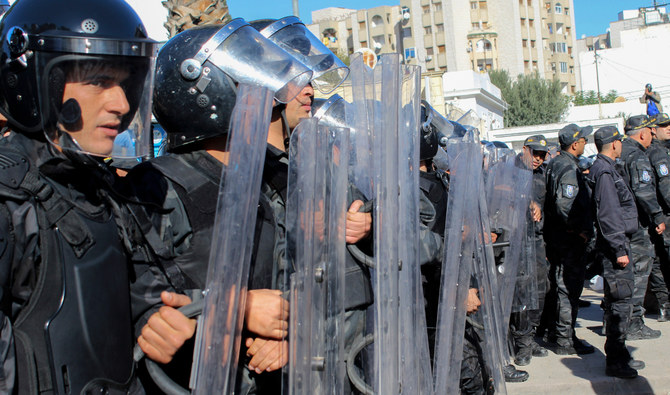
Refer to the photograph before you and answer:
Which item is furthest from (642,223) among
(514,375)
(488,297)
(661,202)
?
(488,297)

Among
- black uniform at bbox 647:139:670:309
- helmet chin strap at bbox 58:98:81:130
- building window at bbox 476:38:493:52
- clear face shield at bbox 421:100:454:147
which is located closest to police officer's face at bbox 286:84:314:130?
helmet chin strap at bbox 58:98:81:130

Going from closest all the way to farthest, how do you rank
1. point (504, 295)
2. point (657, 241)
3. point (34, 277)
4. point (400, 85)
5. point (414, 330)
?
point (34, 277), point (400, 85), point (414, 330), point (504, 295), point (657, 241)

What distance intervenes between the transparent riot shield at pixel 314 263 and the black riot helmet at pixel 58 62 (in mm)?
523

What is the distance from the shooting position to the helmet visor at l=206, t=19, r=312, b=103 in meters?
2.27

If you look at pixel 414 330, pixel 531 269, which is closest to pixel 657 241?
pixel 531 269

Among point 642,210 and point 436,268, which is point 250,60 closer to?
point 436,268

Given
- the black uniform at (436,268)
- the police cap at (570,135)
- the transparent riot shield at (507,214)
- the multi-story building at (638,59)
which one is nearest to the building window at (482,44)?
the multi-story building at (638,59)

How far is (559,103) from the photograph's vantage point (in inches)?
2319

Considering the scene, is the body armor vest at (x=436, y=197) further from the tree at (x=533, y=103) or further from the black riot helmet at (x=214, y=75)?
the tree at (x=533, y=103)

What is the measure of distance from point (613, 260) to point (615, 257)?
0.05 m

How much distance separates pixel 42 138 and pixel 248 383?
92 cm

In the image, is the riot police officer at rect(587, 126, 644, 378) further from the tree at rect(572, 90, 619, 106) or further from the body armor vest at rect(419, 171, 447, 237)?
the tree at rect(572, 90, 619, 106)

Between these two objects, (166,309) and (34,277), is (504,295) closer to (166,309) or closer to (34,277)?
(166,309)

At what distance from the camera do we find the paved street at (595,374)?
18.8 ft
